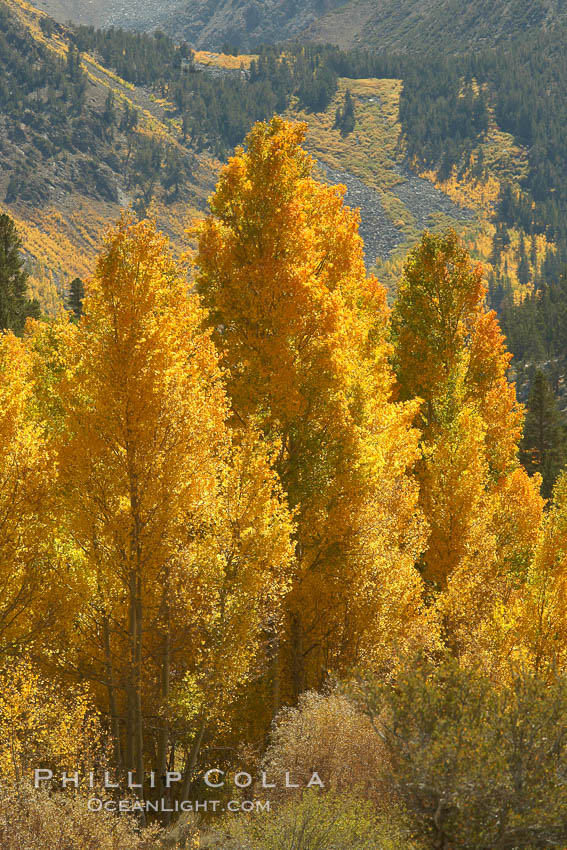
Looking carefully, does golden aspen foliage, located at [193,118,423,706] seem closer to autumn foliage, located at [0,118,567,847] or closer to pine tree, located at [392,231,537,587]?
autumn foliage, located at [0,118,567,847]

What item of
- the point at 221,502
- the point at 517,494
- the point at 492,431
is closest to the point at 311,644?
the point at 221,502

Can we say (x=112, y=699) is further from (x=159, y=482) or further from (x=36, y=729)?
(x=159, y=482)

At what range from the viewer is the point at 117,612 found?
1495 cm

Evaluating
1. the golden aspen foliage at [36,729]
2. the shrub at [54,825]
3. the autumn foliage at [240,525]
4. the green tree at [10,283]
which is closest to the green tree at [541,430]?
the green tree at [10,283]

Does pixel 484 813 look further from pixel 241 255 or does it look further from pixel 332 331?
pixel 241 255

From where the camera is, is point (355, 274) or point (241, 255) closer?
point (241, 255)

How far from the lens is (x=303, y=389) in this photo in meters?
16.8

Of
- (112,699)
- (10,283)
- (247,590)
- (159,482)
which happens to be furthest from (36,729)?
(10,283)

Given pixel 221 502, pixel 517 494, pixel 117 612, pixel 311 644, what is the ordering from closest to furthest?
pixel 221 502, pixel 117 612, pixel 311 644, pixel 517 494

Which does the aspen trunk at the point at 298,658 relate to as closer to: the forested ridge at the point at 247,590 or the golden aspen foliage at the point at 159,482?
the forested ridge at the point at 247,590

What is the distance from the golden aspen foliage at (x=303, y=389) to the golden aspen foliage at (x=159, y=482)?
1.94 metres

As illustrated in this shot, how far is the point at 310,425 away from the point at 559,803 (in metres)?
9.52

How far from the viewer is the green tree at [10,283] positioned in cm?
4641

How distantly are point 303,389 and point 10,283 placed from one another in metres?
38.4
